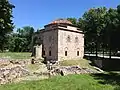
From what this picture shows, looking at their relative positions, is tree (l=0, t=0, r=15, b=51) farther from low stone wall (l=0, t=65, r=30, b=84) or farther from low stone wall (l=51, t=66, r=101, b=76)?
low stone wall (l=51, t=66, r=101, b=76)

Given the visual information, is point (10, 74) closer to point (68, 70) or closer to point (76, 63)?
point (68, 70)

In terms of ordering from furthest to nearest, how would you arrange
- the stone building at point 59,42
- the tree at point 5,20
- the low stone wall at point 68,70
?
the stone building at point 59,42, the low stone wall at point 68,70, the tree at point 5,20

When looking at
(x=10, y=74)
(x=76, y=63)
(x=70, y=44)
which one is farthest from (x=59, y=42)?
(x=10, y=74)

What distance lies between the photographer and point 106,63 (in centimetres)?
3906

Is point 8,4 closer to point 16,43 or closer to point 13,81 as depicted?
point 13,81

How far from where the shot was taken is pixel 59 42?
123 ft

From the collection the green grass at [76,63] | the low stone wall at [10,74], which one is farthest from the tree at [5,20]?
the green grass at [76,63]

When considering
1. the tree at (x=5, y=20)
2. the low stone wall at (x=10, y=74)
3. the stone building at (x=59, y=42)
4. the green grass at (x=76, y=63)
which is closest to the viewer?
the tree at (x=5, y=20)

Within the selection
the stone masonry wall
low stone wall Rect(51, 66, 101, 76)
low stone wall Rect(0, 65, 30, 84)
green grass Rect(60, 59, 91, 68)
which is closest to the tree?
low stone wall Rect(0, 65, 30, 84)

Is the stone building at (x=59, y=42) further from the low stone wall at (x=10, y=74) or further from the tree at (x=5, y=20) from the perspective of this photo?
the tree at (x=5, y=20)

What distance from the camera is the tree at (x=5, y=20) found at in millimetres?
22523

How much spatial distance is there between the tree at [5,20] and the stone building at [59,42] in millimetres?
15057

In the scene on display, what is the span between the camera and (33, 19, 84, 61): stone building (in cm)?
3778

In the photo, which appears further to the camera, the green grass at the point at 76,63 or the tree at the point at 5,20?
the green grass at the point at 76,63
